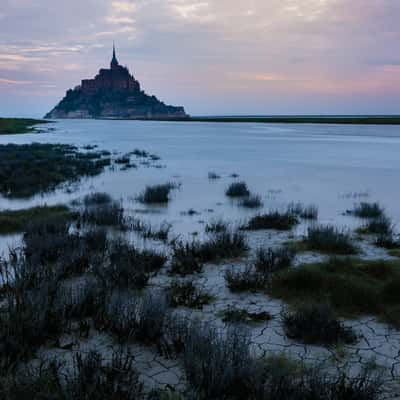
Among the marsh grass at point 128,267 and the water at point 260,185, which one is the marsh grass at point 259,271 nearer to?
the marsh grass at point 128,267

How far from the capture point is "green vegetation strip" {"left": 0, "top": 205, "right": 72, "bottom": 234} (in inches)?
368

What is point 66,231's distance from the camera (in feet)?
27.6

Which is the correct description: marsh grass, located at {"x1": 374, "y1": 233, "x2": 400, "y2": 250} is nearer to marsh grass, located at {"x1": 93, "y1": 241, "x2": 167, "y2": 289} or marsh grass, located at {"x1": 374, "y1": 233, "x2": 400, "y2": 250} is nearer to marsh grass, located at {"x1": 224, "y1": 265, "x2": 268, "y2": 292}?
marsh grass, located at {"x1": 224, "y1": 265, "x2": 268, "y2": 292}

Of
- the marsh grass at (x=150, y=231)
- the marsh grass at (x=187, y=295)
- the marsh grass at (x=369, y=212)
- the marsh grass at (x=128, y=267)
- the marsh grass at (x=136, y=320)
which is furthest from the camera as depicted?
the marsh grass at (x=369, y=212)

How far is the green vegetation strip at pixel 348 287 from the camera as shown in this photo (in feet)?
16.6

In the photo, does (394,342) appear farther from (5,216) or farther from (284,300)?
(5,216)

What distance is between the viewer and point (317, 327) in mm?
4332

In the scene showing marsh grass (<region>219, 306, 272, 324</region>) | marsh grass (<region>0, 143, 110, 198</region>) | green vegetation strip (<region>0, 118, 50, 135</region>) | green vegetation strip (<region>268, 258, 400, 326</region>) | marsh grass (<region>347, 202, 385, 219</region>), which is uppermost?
green vegetation strip (<region>0, 118, 50, 135</region>)

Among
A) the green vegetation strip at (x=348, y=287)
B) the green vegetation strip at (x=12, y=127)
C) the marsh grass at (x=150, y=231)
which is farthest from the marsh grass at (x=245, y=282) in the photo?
the green vegetation strip at (x=12, y=127)

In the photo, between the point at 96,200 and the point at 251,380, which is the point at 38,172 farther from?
the point at 251,380

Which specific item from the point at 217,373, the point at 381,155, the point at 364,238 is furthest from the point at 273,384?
the point at 381,155

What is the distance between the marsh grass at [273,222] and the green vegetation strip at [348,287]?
9.64 feet

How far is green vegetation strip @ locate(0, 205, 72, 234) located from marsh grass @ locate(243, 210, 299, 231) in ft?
15.4

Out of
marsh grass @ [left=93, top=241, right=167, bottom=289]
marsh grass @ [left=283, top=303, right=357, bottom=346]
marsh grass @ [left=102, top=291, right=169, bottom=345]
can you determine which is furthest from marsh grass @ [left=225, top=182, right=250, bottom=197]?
marsh grass @ [left=102, top=291, right=169, bottom=345]
